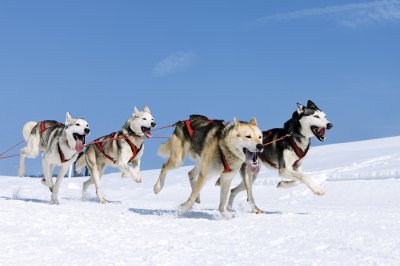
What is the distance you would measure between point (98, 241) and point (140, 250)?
0.53 m

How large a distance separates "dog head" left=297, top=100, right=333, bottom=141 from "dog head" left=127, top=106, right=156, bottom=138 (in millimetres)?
2554

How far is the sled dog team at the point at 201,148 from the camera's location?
619 centimetres

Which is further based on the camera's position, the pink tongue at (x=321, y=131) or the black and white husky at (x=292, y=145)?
the pink tongue at (x=321, y=131)

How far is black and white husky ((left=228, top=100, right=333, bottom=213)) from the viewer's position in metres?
7.15

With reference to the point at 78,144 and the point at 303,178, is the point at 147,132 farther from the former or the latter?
the point at 303,178

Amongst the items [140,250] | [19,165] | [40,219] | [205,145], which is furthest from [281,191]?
[140,250]

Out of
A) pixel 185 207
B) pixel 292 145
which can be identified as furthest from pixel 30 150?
pixel 292 145

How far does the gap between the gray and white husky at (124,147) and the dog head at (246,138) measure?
276cm

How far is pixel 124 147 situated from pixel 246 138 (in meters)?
3.22

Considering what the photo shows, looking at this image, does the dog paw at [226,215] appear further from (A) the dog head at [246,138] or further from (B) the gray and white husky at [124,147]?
(B) the gray and white husky at [124,147]

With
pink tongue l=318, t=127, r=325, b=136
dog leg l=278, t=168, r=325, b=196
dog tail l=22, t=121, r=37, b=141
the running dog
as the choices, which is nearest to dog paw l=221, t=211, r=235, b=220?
the running dog

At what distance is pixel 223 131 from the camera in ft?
20.8

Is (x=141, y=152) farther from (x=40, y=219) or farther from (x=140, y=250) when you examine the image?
(x=140, y=250)

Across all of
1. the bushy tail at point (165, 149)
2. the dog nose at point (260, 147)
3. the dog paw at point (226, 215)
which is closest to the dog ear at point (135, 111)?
the bushy tail at point (165, 149)
